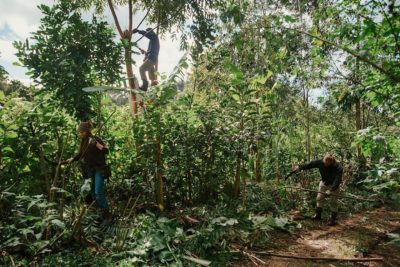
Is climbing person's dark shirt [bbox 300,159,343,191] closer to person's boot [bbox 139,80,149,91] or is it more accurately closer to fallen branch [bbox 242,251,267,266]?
fallen branch [bbox 242,251,267,266]

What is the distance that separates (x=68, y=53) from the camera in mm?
4641

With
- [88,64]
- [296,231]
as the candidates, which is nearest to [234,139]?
[296,231]

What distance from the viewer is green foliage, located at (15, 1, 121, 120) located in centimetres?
453

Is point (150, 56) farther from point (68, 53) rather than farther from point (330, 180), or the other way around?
point (330, 180)

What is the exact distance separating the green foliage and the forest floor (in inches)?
130

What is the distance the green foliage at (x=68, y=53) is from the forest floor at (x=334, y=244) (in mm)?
3311

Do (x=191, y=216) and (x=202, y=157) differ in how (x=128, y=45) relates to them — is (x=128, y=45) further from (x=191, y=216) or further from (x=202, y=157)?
(x=191, y=216)

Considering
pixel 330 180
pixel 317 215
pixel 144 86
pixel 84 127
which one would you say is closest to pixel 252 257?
pixel 84 127

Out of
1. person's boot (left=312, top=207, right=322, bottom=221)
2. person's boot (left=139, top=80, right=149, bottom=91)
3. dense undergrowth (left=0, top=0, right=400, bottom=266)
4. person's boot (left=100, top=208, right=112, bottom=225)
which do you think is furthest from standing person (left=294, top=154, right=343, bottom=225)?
person's boot (left=139, top=80, right=149, bottom=91)

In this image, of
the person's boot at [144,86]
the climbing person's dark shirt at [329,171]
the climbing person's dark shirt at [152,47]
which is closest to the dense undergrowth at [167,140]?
the climbing person's dark shirt at [329,171]

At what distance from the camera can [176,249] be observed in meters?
4.10

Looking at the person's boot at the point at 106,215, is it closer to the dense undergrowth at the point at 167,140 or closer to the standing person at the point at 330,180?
the dense undergrowth at the point at 167,140

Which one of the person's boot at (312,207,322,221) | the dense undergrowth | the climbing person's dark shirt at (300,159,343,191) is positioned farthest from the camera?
the person's boot at (312,207,322,221)

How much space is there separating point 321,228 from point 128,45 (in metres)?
5.07
